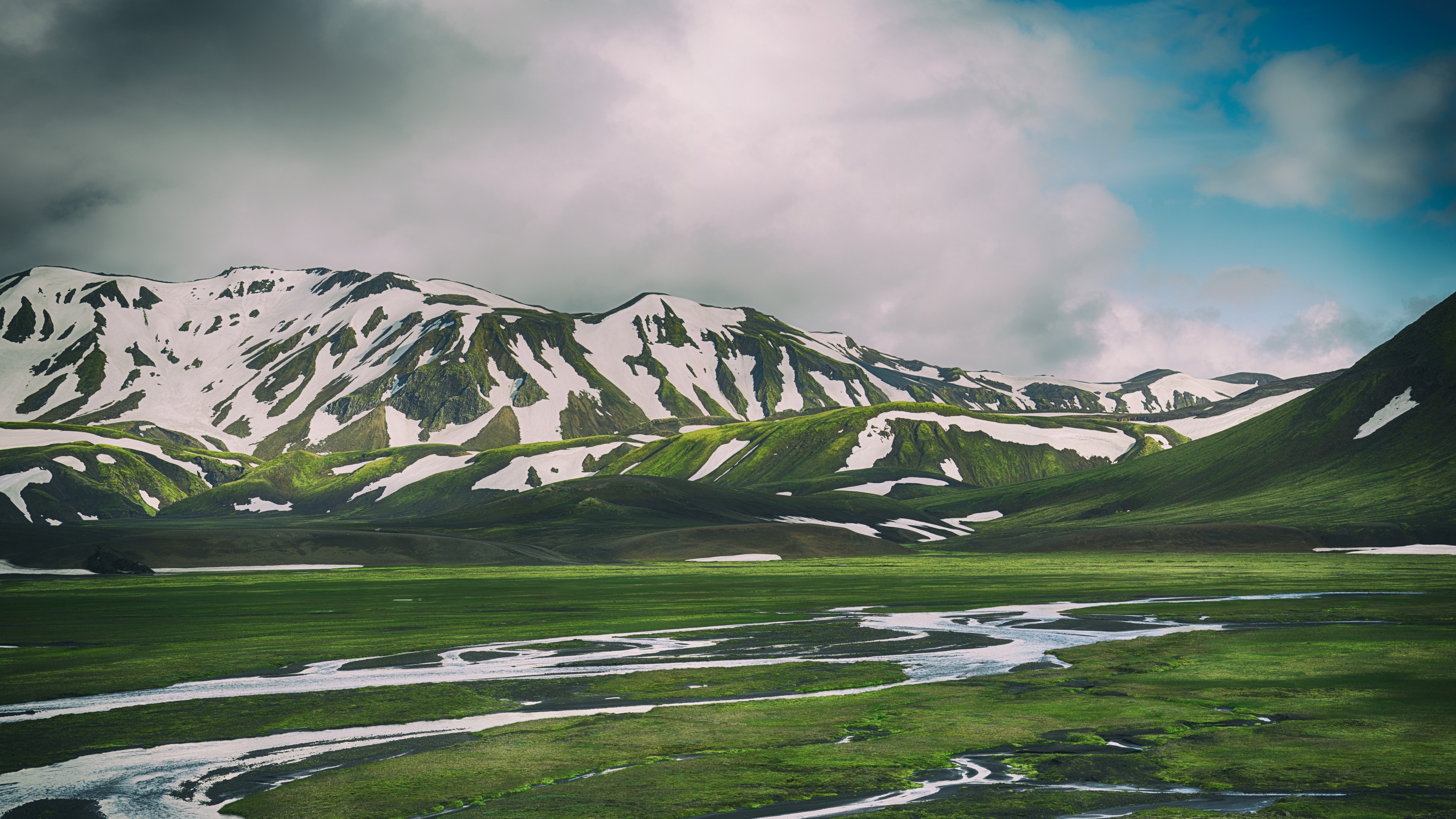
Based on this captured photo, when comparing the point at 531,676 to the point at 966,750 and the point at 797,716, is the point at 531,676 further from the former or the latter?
the point at 966,750

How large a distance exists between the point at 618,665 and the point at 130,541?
115 metres

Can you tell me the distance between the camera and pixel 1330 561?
122 meters

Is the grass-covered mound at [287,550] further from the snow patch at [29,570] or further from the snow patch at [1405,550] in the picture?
the snow patch at [1405,550]

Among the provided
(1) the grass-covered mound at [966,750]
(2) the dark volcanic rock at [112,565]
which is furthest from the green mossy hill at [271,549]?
(1) the grass-covered mound at [966,750]

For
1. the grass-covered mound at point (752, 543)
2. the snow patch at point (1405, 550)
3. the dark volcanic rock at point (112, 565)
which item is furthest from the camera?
the grass-covered mound at point (752, 543)

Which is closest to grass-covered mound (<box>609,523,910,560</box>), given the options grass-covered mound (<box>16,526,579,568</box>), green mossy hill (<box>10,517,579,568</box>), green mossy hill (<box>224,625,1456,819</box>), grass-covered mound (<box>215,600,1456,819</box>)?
grass-covered mound (<box>16,526,579,568</box>)

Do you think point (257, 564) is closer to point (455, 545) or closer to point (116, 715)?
point (455, 545)

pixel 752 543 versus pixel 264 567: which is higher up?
pixel 264 567

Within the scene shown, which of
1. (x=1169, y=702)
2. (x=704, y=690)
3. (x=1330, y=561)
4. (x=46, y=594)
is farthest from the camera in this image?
(x=1330, y=561)

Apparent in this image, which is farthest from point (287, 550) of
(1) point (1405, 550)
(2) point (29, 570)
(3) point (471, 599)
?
(1) point (1405, 550)

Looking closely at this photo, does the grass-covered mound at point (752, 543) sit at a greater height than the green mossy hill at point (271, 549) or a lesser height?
lesser

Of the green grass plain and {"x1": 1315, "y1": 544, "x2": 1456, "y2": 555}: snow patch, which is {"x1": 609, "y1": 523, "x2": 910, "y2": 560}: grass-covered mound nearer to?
the green grass plain

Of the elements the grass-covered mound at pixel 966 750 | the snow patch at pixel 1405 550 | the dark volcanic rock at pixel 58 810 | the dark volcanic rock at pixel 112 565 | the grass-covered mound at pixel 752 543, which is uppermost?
the dark volcanic rock at pixel 112 565

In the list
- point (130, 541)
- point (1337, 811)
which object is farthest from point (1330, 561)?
point (130, 541)
